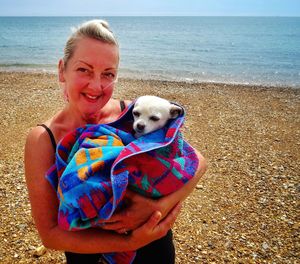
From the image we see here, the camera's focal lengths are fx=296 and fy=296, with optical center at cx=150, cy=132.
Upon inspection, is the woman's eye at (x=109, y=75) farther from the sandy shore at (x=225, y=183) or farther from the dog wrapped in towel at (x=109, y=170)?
the sandy shore at (x=225, y=183)

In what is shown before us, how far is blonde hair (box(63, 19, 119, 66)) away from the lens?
1928mm

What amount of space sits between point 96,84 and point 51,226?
3.05 feet

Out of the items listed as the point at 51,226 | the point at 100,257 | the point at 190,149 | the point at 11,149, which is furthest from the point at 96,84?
the point at 11,149

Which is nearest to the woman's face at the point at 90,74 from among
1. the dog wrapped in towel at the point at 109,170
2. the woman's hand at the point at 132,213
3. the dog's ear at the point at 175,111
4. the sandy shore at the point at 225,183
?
the dog wrapped in towel at the point at 109,170

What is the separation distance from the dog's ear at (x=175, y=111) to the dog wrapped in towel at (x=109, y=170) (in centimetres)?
26

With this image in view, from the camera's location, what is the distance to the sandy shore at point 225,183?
3838 mm

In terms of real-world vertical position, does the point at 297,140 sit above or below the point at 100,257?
below

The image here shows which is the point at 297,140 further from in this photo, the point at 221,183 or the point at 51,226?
the point at 51,226

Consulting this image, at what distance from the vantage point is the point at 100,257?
2068 millimetres

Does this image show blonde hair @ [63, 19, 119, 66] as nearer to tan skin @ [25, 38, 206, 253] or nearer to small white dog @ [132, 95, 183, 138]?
tan skin @ [25, 38, 206, 253]

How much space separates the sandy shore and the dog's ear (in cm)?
219

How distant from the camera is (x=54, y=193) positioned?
1.81 m

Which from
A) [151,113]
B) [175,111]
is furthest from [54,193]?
[175,111]

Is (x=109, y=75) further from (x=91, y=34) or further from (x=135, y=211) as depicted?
(x=135, y=211)
